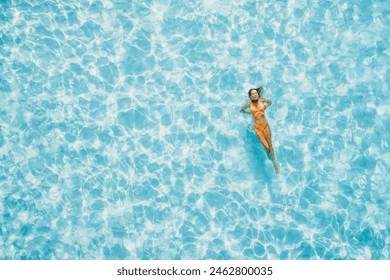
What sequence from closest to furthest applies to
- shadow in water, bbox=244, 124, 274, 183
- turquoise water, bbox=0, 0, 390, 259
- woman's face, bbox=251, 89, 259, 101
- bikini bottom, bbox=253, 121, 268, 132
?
woman's face, bbox=251, 89, 259, 101, bikini bottom, bbox=253, 121, 268, 132, turquoise water, bbox=0, 0, 390, 259, shadow in water, bbox=244, 124, 274, 183

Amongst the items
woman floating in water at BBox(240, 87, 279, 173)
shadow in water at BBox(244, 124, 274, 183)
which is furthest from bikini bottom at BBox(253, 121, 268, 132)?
shadow in water at BBox(244, 124, 274, 183)

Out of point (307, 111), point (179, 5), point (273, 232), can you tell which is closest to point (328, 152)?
point (307, 111)

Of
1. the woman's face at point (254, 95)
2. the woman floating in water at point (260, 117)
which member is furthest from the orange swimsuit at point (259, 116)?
the woman's face at point (254, 95)

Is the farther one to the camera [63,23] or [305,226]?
[63,23]

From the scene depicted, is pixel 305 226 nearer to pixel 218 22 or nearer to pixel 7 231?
pixel 218 22

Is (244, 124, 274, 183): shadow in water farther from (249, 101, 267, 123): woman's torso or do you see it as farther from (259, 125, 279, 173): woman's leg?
(249, 101, 267, 123): woman's torso

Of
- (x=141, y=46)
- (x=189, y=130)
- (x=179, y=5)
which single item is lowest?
(x=189, y=130)

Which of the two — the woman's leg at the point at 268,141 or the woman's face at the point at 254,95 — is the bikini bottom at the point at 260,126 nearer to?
the woman's leg at the point at 268,141
